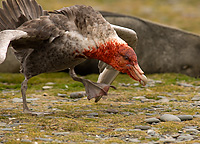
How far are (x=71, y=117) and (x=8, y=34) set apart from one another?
167cm

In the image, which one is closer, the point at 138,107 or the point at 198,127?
the point at 198,127

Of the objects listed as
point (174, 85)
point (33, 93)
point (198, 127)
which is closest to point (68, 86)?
point (33, 93)

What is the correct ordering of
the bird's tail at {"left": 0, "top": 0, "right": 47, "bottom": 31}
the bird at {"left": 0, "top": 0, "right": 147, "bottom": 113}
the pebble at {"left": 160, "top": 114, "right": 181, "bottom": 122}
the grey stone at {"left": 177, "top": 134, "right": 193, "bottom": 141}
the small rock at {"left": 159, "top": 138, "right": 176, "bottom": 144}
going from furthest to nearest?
the bird's tail at {"left": 0, "top": 0, "right": 47, "bottom": 31} → the bird at {"left": 0, "top": 0, "right": 147, "bottom": 113} → the pebble at {"left": 160, "top": 114, "right": 181, "bottom": 122} → the grey stone at {"left": 177, "top": 134, "right": 193, "bottom": 141} → the small rock at {"left": 159, "top": 138, "right": 176, "bottom": 144}

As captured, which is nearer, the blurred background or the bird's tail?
the bird's tail

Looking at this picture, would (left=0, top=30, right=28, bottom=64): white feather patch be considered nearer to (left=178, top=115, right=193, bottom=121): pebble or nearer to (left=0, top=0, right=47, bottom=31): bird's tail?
(left=0, top=0, right=47, bottom=31): bird's tail

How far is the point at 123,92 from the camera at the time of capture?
8867 mm

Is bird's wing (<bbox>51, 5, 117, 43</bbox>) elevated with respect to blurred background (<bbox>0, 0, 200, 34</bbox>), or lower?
elevated

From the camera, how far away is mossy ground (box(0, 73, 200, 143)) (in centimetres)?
529

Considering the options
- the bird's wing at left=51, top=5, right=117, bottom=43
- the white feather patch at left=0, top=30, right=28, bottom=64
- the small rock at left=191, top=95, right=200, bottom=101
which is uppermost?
the bird's wing at left=51, top=5, right=117, bottom=43

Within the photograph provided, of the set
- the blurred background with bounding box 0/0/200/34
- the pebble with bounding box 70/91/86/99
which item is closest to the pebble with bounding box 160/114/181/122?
the pebble with bounding box 70/91/86/99

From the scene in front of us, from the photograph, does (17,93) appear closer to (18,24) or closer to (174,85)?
(18,24)

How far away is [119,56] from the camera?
6.27 metres

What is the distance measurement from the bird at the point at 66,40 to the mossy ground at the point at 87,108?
0.70m

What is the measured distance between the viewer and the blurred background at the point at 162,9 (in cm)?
2195
